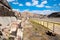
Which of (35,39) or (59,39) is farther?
(59,39)

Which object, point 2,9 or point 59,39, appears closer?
point 59,39

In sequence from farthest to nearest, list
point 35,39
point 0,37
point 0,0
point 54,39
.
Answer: point 0,0
point 54,39
point 35,39
point 0,37

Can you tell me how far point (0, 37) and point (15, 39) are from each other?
615 mm

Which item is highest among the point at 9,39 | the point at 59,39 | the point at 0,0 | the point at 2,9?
the point at 0,0

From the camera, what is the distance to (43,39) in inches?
456

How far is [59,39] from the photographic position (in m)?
12.6

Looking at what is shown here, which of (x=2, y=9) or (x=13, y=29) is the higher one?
(x=2, y=9)

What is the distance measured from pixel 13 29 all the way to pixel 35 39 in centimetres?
457

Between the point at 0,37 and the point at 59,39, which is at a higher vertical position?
the point at 0,37

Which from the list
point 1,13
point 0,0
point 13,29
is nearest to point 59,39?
point 13,29

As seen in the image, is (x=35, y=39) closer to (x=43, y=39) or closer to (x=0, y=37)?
(x=43, y=39)

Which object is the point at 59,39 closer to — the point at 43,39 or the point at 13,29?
the point at 43,39

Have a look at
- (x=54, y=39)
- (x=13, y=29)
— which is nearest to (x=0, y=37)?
(x=13, y=29)

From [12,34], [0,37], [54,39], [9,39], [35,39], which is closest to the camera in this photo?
[0,37]
